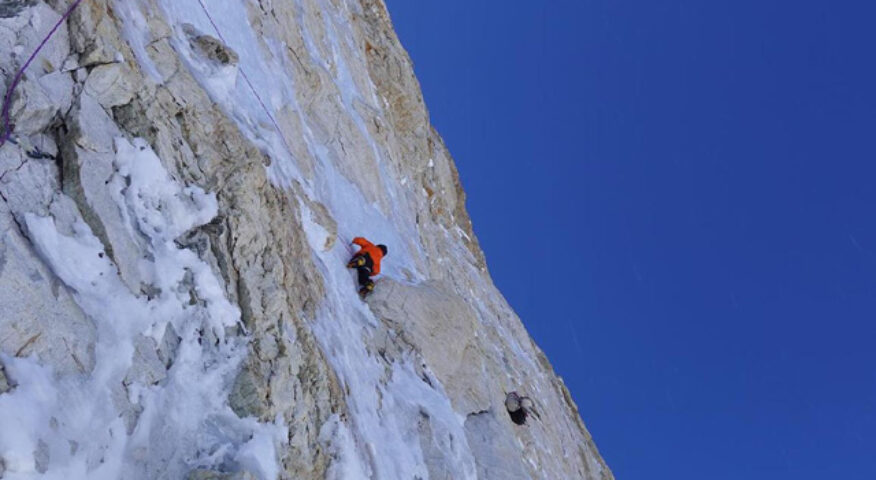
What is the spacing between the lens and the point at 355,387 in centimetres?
980

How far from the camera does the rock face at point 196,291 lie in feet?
19.0

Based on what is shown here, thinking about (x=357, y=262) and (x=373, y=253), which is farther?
(x=373, y=253)

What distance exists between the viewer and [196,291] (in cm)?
730

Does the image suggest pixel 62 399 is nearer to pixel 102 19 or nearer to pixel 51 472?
pixel 51 472

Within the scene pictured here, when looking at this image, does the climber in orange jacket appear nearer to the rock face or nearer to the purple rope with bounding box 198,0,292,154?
the rock face

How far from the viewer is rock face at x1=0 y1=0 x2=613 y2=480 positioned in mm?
5797

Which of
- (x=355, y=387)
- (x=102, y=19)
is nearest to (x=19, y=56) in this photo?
(x=102, y=19)

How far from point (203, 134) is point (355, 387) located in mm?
4051

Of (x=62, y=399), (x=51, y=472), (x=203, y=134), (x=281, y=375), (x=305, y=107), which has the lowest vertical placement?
(x=51, y=472)

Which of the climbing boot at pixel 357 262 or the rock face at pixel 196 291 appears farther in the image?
the climbing boot at pixel 357 262

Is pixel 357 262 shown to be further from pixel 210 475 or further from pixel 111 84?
pixel 210 475

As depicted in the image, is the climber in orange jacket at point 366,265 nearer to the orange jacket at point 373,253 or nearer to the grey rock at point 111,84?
the orange jacket at point 373,253

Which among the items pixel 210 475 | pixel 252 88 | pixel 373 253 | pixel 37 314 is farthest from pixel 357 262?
pixel 37 314

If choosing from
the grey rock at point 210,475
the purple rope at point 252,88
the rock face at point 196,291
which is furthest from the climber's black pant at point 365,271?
the grey rock at point 210,475
